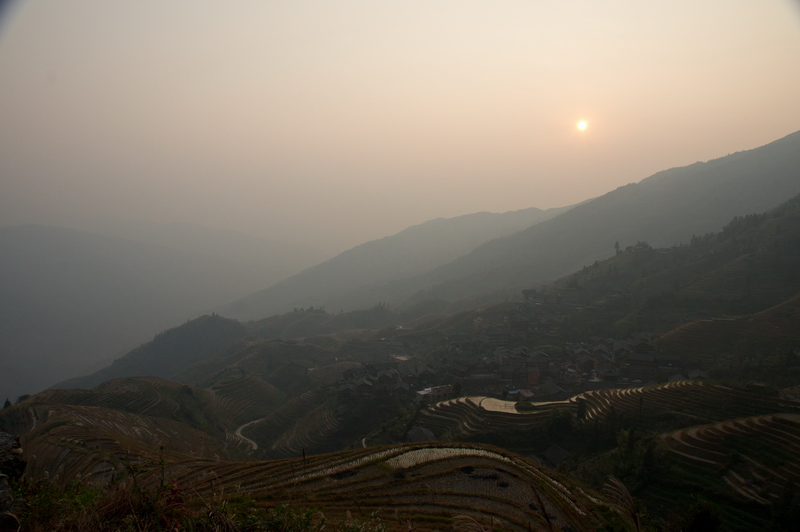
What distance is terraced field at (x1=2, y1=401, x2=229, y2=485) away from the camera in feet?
47.8

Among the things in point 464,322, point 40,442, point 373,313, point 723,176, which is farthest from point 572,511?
point 723,176

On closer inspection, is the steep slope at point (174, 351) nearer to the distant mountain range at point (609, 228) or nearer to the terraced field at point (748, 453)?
the distant mountain range at point (609, 228)

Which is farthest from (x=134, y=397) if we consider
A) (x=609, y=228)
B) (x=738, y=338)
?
(x=609, y=228)

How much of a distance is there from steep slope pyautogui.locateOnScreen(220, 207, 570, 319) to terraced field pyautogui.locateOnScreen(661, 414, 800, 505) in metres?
96.1

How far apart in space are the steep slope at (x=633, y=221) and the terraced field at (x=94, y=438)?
61716 millimetres

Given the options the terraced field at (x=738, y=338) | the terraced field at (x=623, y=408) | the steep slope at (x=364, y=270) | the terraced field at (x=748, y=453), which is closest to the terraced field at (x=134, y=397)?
the terraced field at (x=623, y=408)

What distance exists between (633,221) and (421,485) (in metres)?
102

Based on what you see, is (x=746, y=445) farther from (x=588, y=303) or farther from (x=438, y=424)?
(x=588, y=303)

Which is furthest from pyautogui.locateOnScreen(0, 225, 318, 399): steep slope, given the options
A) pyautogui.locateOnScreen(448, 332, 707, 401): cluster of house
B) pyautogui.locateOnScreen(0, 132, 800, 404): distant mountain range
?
pyautogui.locateOnScreen(448, 332, 707, 401): cluster of house

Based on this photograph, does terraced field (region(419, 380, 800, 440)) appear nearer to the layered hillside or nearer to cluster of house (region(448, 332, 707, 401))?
the layered hillside

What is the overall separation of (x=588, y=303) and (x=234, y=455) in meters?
37.0

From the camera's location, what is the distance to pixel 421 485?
10758 millimetres

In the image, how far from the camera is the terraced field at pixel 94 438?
1457cm

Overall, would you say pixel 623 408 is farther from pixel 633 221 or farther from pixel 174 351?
pixel 633 221
